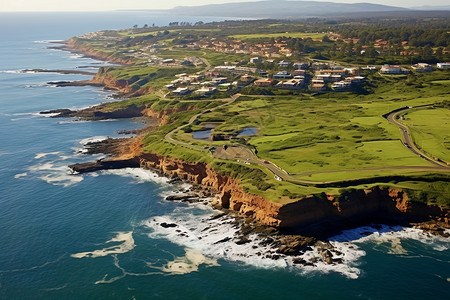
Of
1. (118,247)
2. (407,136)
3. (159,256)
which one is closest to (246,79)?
(407,136)

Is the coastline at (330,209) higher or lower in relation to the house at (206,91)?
lower

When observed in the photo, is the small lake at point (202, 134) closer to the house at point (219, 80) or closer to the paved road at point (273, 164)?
the paved road at point (273, 164)

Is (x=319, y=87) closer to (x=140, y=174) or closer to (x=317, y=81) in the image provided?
(x=317, y=81)

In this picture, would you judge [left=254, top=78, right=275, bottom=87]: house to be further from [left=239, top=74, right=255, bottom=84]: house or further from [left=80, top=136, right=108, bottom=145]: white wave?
[left=80, top=136, right=108, bottom=145]: white wave

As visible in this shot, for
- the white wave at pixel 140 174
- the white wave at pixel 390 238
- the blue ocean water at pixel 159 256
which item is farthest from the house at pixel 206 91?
the white wave at pixel 390 238

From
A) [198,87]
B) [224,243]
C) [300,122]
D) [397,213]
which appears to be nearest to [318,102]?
[300,122]

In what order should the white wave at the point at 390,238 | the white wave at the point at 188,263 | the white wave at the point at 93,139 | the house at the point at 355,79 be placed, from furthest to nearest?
the house at the point at 355,79 < the white wave at the point at 93,139 < the white wave at the point at 390,238 < the white wave at the point at 188,263

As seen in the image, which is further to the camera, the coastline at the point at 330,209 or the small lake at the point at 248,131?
the small lake at the point at 248,131

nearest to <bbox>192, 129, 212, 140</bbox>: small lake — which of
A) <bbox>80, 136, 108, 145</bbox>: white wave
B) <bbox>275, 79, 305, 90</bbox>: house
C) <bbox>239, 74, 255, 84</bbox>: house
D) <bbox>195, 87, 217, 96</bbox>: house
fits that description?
<bbox>80, 136, 108, 145</bbox>: white wave
